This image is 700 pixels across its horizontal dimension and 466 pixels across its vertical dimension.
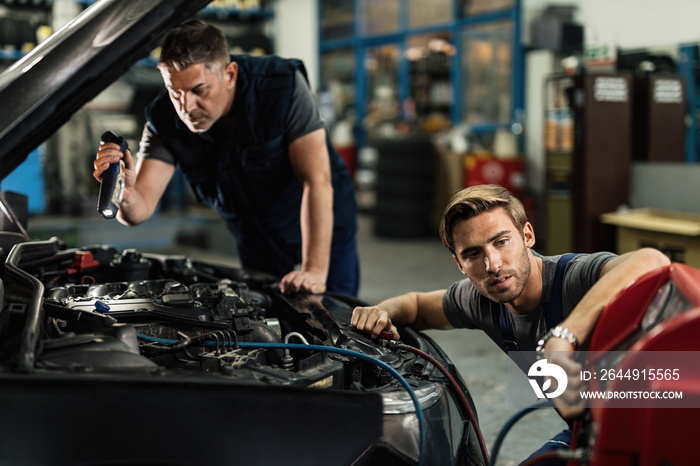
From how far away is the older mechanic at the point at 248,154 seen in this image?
6.78ft

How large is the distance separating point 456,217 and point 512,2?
6.19 metres

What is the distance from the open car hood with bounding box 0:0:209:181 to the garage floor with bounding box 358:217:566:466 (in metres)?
1.85

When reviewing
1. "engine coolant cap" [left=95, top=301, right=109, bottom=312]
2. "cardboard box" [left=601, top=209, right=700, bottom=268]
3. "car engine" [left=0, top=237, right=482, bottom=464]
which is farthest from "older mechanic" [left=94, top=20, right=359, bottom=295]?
"cardboard box" [left=601, top=209, right=700, bottom=268]

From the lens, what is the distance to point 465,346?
12.6ft

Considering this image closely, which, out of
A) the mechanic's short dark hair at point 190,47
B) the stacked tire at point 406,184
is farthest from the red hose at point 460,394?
the stacked tire at point 406,184

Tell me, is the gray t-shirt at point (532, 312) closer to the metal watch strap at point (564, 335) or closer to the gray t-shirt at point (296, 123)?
the metal watch strap at point (564, 335)

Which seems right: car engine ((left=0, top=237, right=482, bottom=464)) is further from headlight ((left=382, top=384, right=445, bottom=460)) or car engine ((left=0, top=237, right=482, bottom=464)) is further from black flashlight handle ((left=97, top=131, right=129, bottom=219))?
black flashlight handle ((left=97, top=131, right=129, bottom=219))

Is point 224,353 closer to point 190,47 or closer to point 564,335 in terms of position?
point 564,335

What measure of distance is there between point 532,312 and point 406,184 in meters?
5.87

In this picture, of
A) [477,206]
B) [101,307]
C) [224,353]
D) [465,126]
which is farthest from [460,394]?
[465,126]

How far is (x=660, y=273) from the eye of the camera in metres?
1.16

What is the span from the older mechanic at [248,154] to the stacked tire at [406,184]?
4.76m

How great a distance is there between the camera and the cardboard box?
13.9ft

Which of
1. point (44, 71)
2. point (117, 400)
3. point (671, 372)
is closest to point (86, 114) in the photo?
point (44, 71)
